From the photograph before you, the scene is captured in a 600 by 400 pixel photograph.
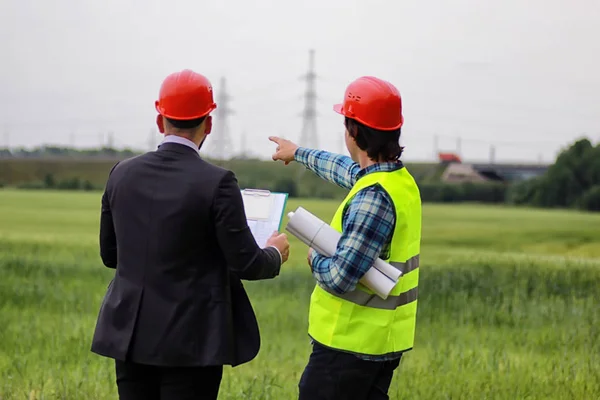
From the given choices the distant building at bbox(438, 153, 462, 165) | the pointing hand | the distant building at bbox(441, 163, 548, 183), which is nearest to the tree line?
the distant building at bbox(441, 163, 548, 183)

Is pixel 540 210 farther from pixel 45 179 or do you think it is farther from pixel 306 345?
pixel 45 179

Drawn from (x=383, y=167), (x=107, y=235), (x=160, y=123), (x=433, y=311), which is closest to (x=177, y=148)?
(x=160, y=123)

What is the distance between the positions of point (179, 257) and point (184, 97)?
52 cm

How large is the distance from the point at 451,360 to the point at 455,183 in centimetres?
1079

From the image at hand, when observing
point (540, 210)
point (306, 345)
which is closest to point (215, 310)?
point (306, 345)

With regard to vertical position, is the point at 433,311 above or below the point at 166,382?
below

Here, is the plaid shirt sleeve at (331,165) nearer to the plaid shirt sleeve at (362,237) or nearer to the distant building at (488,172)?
the plaid shirt sleeve at (362,237)

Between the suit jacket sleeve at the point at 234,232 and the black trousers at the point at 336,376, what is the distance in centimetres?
42

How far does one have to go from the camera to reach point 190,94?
7.79 feet

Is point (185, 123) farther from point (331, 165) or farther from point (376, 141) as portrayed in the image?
point (331, 165)

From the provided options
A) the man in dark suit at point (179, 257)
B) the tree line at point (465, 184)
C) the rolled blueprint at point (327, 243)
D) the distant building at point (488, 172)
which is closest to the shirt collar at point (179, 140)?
the man in dark suit at point (179, 257)

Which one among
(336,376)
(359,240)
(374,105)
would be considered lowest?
(336,376)

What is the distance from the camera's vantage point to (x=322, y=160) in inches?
124

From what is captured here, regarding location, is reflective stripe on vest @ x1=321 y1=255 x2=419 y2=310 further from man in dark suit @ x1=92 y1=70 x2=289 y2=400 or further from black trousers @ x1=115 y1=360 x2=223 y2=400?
black trousers @ x1=115 y1=360 x2=223 y2=400
